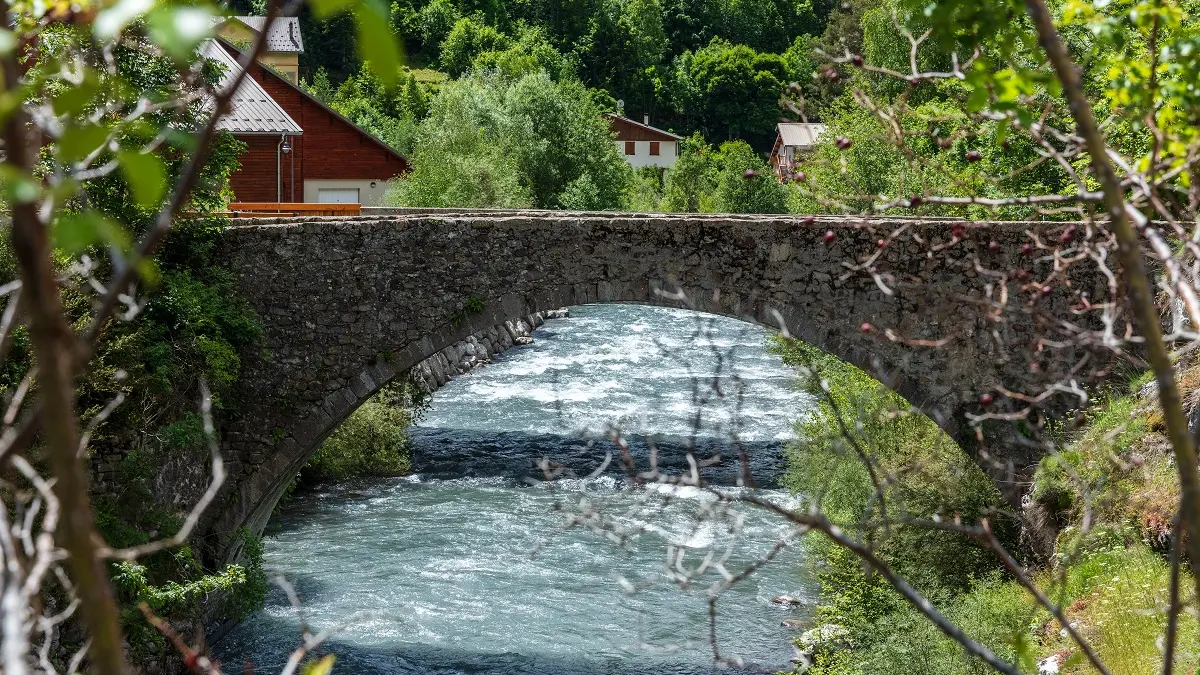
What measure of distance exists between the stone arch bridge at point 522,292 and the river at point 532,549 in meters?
1.17

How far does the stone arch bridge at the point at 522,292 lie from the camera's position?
39.9 ft

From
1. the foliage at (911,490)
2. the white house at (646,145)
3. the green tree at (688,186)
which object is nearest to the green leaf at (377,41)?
the foliage at (911,490)

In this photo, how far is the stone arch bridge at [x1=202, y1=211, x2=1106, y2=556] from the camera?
12.2m

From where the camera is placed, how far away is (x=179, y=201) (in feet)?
6.05

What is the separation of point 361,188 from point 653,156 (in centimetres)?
2784

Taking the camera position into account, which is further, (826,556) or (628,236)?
(826,556)

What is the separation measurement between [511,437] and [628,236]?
7.32 meters

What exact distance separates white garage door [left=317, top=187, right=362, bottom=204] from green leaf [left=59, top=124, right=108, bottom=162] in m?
26.4

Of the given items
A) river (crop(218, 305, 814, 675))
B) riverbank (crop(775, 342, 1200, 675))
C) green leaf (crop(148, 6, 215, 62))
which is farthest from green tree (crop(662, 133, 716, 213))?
green leaf (crop(148, 6, 215, 62))

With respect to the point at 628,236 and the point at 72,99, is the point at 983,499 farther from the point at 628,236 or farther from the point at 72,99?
the point at 72,99

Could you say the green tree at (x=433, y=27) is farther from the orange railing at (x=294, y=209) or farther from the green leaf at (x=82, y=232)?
the green leaf at (x=82, y=232)

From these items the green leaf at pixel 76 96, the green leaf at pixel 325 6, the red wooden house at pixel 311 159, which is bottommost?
the green leaf at pixel 76 96

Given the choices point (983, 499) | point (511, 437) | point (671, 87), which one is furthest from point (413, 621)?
point (671, 87)

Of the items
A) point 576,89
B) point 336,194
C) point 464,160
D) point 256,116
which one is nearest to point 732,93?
point 576,89
